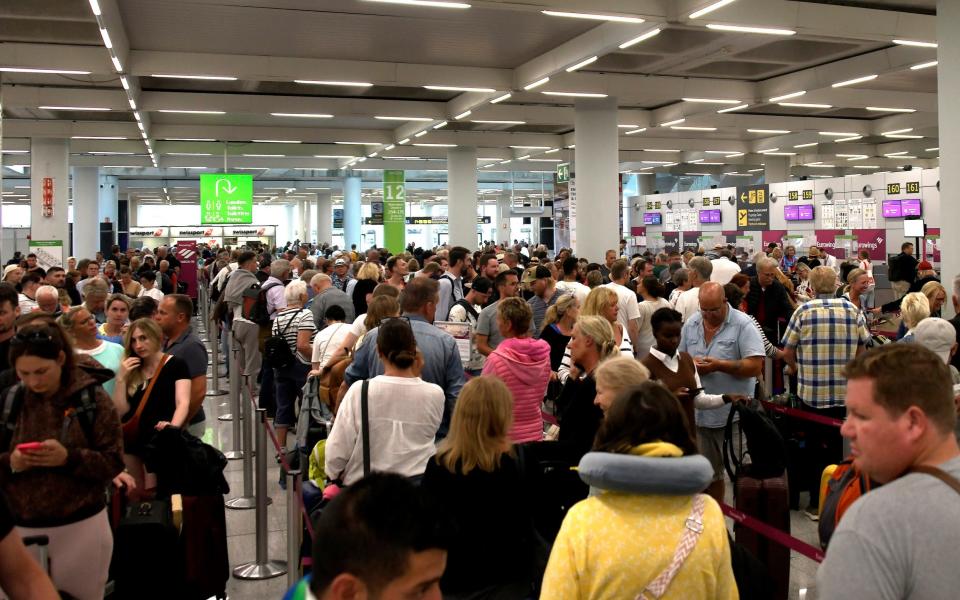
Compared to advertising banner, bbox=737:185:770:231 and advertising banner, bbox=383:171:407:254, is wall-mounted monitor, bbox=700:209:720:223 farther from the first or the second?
advertising banner, bbox=383:171:407:254

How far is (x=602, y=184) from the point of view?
18953 millimetres

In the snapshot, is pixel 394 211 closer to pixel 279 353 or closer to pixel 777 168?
pixel 777 168

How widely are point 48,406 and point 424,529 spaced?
2.83 metres

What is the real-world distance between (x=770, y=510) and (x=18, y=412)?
3.78 m

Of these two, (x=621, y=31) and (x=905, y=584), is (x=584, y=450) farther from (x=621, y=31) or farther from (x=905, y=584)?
(x=621, y=31)

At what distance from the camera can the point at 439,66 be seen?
54.0 feet

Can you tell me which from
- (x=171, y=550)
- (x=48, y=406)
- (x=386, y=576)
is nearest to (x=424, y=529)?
(x=386, y=576)

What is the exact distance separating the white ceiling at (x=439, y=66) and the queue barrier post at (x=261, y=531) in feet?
20.8

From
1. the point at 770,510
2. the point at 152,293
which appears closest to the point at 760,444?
the point at 770,510

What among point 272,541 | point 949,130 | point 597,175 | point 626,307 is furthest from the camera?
point 597,175

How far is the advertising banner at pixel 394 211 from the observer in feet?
109

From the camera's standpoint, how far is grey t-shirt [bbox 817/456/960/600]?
68.2 inches

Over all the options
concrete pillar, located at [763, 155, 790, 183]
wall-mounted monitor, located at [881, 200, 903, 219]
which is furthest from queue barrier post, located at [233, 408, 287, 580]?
concrete pillar, located at [763, 155, 790, 183]

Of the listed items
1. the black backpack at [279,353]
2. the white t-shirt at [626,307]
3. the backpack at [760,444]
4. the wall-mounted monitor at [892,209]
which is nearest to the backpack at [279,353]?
the black backpack at [279,353]
